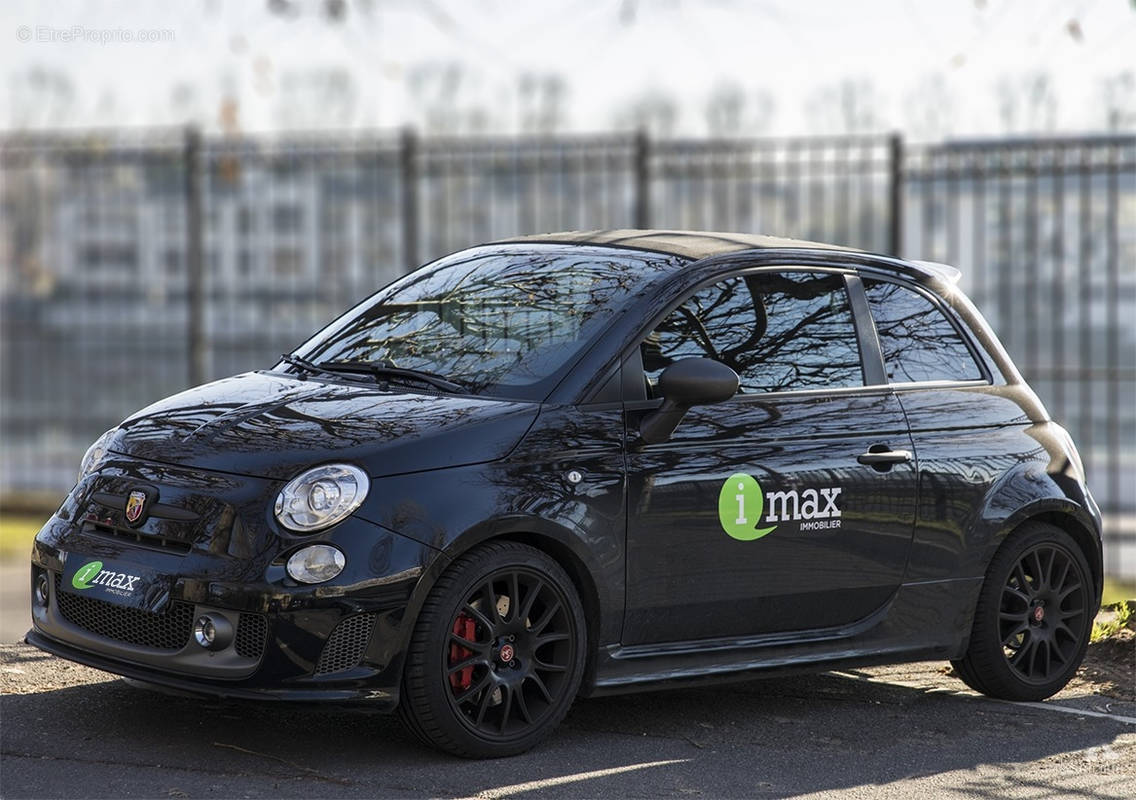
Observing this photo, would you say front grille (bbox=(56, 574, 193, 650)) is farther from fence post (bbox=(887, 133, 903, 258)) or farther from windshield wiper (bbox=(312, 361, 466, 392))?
fence post (bbox=(887, 133, 903, 258))

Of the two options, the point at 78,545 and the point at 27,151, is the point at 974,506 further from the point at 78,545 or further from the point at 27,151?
the point at 27,151

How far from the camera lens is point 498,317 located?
599 centimetres

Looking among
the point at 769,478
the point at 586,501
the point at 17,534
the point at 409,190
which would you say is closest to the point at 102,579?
the point at 586,501

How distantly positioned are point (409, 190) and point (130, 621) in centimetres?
889

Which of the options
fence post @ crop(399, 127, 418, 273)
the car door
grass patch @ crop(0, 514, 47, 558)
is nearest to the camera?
the car door

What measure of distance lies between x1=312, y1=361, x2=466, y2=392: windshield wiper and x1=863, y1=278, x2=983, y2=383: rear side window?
5.64 ft

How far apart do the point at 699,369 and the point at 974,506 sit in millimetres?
1442

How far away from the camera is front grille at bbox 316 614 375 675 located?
16.5 feet

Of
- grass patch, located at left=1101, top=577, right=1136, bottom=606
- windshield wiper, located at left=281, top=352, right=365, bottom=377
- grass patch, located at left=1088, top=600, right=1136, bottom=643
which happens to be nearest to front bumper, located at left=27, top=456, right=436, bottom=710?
windshield wiper, located at left=281, top=352, right=365, bottom=377

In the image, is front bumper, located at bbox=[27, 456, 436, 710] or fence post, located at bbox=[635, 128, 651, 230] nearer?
front bumper, located at bbox=[27, 456, 436, 710]

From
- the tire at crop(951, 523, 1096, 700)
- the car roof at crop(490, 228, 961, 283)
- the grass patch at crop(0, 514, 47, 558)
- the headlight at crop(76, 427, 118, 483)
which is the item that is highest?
the car roof at crop(490, 228, 961, 283)

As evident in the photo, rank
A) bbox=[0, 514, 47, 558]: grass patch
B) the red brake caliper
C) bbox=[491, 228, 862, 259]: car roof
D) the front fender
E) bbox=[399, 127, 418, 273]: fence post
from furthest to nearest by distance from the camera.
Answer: bbox=[399, 127, 418, 273]: fence post
bbox=[0, 514, 47, 558]: grass patch
bbox=[491, 228, 862, 259]: car roof
the red brake caliper
the front fender

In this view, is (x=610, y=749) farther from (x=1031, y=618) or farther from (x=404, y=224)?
(x=404, y=224)

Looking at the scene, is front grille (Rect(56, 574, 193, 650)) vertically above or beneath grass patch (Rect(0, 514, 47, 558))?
above
